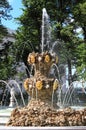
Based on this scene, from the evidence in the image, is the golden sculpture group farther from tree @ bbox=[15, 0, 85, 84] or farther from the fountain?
tree @ bbox=[15, 0, 85, 84]

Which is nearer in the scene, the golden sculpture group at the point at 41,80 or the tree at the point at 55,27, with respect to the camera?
the golden sculpture group at the point at 41,80

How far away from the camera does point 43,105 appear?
13688 mm

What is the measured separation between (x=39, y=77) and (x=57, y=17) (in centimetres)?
2720

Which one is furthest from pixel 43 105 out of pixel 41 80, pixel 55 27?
pixel 55 27

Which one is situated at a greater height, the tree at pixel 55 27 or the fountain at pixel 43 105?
the tree at pixel 55 27

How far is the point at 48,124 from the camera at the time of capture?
11227 mm

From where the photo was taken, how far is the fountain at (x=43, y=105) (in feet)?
37.0

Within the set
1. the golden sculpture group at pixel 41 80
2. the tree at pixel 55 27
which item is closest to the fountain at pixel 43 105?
the golden sculpture group at pixel 41 80

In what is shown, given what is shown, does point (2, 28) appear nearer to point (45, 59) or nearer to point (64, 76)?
point (64, 76)

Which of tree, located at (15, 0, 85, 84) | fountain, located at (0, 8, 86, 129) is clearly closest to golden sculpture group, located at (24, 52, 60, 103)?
fountain, located at (0, 8, 86, 129)

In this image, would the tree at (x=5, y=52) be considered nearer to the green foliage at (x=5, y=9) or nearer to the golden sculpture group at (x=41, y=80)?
the green foliage at (x=5, y=9)

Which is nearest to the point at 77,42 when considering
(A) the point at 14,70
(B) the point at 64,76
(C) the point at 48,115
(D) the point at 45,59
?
(B) the point at 64,76

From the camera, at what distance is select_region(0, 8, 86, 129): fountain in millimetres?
11281

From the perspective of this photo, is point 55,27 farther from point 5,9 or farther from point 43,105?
point 43,105
